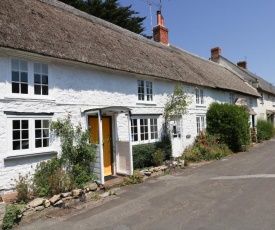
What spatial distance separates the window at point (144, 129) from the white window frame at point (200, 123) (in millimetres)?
4483

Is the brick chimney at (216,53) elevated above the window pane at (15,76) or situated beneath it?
elevated above

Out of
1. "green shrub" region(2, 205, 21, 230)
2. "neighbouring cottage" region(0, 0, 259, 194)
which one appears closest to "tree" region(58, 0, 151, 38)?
"neighbouring cottage" region(0, 0, 259, 194)

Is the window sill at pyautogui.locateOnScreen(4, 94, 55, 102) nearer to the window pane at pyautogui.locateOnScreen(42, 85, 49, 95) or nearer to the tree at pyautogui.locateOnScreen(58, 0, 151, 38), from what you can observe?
the window pane at pyautogui.locateOnScreen(42, 85, 49, 95)

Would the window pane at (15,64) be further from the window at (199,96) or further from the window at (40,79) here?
the window at (199,96)

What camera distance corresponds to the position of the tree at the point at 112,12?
21.3 metres

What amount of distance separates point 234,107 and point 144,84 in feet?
22.1

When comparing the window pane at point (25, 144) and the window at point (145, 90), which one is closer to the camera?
the window pane at point (25, 144)

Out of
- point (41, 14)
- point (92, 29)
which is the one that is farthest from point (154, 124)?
point (41, 14)

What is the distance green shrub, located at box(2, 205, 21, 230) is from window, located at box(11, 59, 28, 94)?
3.39 m

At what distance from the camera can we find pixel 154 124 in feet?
39.2

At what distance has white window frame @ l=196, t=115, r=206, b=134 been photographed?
50.6ft

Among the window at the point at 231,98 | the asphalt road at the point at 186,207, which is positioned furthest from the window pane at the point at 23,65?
the window at the point at 231,98

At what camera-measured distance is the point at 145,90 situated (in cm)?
1167

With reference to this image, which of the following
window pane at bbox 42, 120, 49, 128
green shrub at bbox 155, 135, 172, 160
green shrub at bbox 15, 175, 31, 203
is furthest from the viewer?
green shrub at bbox 155, 135, 172, 160
